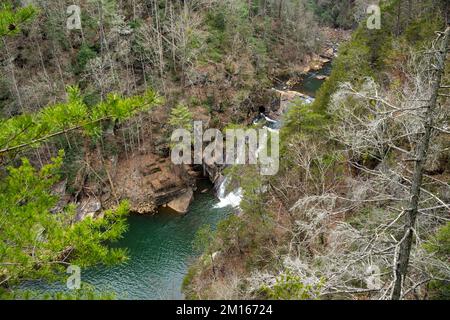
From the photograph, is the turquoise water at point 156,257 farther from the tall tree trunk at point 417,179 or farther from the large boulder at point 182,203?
the tall tree trunk at point 417,179

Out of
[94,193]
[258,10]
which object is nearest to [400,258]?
[94,193]

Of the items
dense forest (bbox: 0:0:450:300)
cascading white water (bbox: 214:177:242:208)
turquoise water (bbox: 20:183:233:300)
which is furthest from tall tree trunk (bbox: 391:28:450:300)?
cascading white water (bbox: 214:177:242:208)

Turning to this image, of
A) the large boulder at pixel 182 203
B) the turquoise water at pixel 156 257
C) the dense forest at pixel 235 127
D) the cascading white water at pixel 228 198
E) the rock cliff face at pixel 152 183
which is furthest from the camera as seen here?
the rock cliff face at pixel 152 183

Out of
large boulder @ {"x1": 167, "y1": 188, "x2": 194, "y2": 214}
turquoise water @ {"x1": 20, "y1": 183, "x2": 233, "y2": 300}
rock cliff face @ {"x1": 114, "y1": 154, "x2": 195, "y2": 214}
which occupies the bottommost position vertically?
turquoise water @ {"x1": 20, "y1": 183, "x2": 233, "y2": 300}

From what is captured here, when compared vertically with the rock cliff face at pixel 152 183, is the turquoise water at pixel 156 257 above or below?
below

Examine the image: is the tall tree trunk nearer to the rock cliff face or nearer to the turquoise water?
the turquoise water

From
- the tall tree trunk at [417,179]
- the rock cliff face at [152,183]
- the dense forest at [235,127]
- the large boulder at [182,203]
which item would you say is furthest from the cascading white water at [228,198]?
the tall tree trunk at [417,179]
